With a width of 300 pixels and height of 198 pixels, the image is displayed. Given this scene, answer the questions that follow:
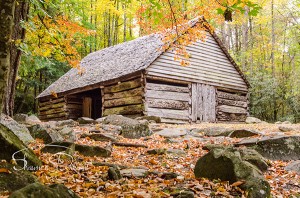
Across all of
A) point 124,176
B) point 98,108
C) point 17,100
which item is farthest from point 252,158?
point 17,100

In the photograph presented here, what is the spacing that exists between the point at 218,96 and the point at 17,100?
19.2 m

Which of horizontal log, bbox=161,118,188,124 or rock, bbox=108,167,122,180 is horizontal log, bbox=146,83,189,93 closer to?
horizontal log, bbox=161,118,188,124

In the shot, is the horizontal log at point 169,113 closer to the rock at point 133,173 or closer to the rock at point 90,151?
the rock at point 90,151

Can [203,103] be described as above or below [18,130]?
above

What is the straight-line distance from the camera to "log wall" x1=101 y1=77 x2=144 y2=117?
1479 centimetres

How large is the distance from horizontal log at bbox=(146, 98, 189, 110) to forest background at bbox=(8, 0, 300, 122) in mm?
3491

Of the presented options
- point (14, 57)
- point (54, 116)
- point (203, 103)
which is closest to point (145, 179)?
point (14, 57)

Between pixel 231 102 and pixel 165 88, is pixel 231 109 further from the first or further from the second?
pixel 165 88

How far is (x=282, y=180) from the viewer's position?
17.0 ft

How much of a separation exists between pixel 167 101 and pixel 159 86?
34.2 inches

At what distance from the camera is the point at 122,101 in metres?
15.6

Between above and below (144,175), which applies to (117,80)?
above

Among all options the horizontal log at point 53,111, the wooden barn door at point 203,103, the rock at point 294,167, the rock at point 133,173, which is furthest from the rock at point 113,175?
the horizontal log at point 53,111

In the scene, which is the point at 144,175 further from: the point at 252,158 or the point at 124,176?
the point at 252,158
